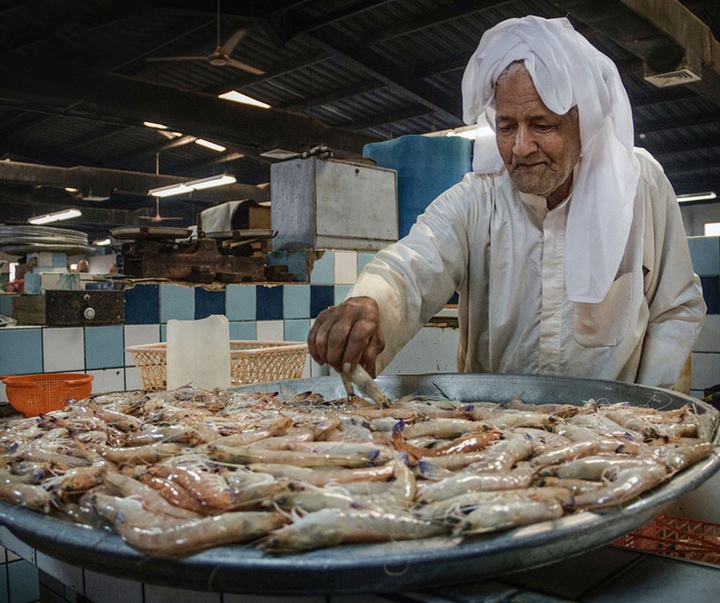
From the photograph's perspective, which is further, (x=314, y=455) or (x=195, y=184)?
(x=195, y=184)

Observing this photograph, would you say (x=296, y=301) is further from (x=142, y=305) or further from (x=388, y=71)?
(x=388, y=71)

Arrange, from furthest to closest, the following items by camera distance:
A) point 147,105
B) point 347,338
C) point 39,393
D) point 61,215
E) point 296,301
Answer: point 61,215, point 147,105, point 296,301, point 39,393, point 347,338

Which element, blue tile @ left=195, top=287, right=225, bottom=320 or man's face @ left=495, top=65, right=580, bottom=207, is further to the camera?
blue tile @ left=195, top=287, right=225, bottom=320

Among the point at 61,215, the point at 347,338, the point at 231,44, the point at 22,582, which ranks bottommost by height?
the point at 22,582

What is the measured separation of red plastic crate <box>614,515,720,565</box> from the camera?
120 cm

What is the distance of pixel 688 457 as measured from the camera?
1044 mm

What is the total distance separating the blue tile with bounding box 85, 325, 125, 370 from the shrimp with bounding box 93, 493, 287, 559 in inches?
125

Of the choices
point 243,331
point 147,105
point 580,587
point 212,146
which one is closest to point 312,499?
point 580,587

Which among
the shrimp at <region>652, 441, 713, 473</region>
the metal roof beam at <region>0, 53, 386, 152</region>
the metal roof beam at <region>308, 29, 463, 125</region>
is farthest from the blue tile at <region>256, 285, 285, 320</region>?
the metal roof beam at <region>308, 29, 463, 125</region>

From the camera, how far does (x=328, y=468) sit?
1.07m

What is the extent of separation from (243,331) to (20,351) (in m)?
1.48

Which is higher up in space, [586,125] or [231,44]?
[231,44]

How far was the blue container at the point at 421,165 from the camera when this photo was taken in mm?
4910

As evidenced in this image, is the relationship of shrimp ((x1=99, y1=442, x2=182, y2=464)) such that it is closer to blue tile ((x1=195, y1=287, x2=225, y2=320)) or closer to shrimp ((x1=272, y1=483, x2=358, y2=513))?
shrimp ((x1=272, y1=483, x2=358, y2=513))
